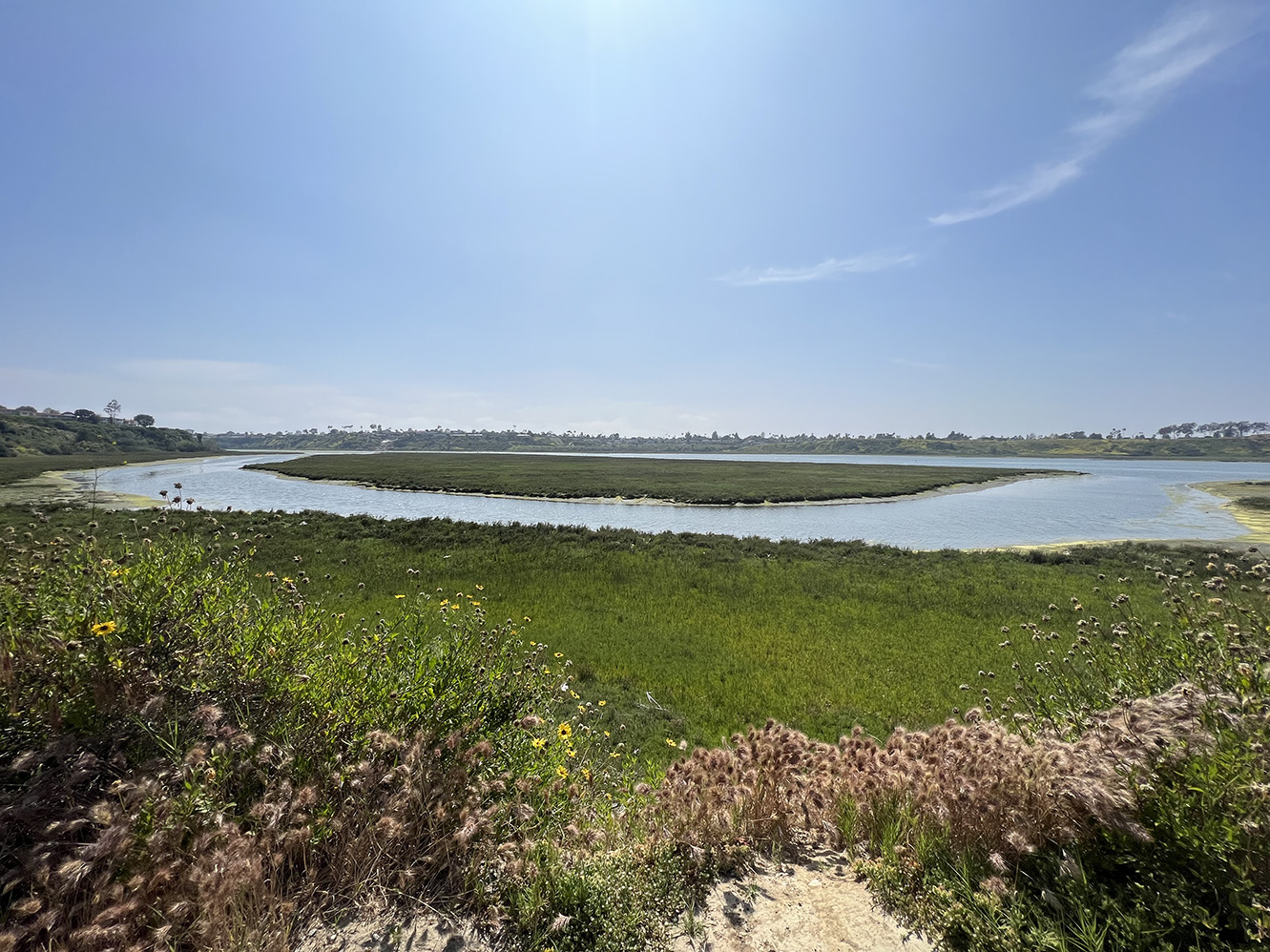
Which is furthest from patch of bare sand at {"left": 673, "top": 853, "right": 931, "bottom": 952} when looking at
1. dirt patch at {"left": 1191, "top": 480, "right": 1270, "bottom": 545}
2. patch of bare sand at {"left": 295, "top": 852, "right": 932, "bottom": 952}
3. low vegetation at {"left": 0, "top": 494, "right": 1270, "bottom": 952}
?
dirt patch at {"left": 1191, "top": 480, "right": 1270, "bottom": 545}

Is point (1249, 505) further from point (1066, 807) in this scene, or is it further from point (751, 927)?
point (751, 927)

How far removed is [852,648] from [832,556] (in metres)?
13.7

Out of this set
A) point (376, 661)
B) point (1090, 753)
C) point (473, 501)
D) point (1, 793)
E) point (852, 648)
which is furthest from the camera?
point (473, 501)

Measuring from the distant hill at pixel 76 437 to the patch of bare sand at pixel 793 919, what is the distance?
438ft

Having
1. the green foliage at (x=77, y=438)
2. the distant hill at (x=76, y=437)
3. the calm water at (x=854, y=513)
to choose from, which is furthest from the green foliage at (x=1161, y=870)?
the distant hill at (x=76, y=437)

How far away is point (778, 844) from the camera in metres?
4.07

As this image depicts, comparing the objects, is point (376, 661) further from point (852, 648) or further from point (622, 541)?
point (622, 541)

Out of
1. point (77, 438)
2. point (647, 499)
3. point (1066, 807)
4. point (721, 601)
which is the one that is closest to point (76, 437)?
point (77, 438)

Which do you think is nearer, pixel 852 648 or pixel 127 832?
pixel 127 832

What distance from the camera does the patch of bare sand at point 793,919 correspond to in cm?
308

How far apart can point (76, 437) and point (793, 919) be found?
211 meters

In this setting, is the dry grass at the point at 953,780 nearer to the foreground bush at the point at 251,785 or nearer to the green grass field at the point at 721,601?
the foreground bush at the point at 251,785

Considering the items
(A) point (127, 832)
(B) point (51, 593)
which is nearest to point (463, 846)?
(A) point (127, 832)

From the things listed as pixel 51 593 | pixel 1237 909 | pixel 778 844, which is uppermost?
pixel 51 593
